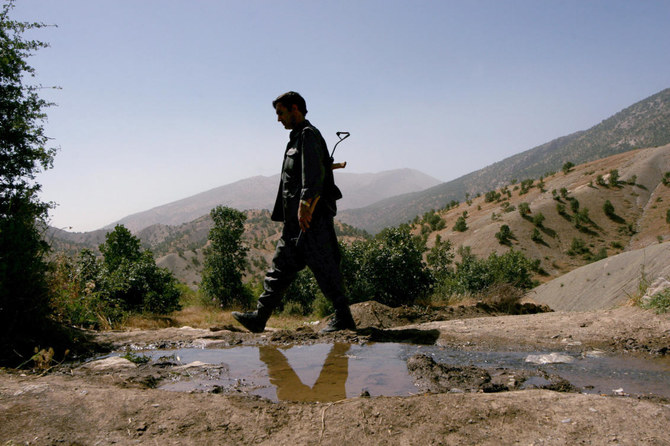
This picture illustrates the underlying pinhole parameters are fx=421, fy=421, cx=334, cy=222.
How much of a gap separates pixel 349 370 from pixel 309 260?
148cm

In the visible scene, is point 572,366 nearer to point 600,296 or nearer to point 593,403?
point 593,403

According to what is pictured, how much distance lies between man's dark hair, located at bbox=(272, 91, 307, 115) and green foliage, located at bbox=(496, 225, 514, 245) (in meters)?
40.3

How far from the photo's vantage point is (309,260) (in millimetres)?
4359

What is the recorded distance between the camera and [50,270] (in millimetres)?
4562

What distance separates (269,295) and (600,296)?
10902mm

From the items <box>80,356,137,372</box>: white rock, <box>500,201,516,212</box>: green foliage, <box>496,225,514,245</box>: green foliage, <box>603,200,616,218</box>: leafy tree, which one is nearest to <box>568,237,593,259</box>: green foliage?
<box>496,225,514,245</box>: green foliage

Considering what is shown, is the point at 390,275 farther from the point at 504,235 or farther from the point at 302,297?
the point at 504,235

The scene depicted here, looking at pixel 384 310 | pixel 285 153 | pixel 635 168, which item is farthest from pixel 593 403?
pixel 635 168

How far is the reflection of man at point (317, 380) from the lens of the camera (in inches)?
101

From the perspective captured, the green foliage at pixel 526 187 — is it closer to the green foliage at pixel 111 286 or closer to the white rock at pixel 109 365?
the green foliage at pixel 111 286

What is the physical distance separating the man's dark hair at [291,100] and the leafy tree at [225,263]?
9877 mm

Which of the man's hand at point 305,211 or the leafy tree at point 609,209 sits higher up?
the man's hand at point 305,211

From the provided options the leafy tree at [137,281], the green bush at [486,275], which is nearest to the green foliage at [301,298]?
the leafy tree at [137,281]

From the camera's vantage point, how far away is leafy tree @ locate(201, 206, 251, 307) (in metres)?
14.0
